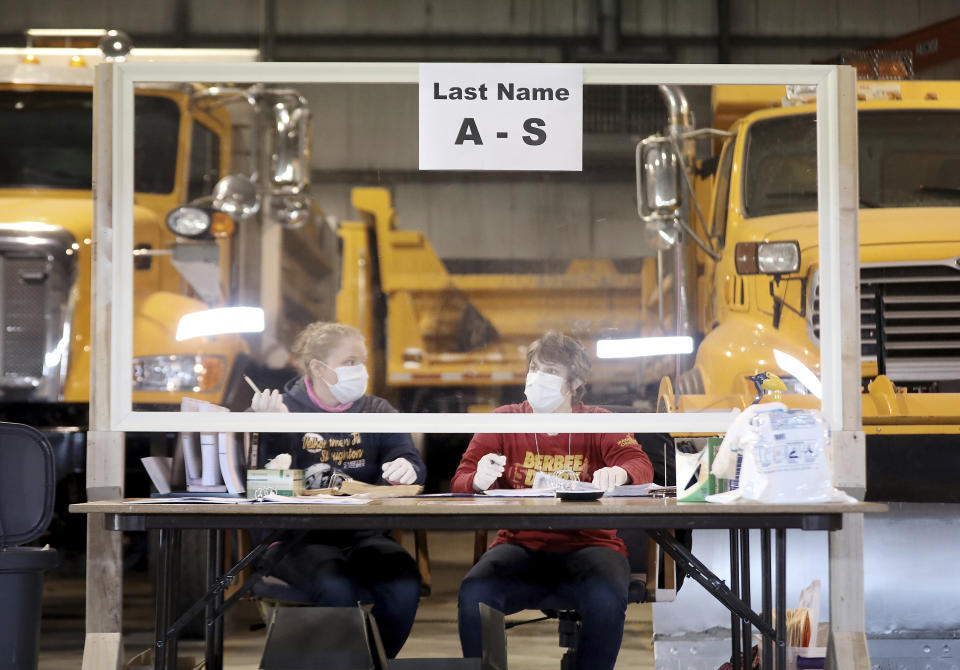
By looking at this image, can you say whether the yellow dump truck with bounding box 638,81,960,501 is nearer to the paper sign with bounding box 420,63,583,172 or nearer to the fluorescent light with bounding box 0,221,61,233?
the paper sign with bounding box 420,63,583,172

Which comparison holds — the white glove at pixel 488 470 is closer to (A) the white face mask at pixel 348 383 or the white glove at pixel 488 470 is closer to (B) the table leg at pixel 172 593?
(A) the white face mask at pixel 348 383

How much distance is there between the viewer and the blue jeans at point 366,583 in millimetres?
3104

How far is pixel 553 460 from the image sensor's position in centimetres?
328

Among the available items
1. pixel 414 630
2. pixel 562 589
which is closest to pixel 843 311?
pixel 562 589

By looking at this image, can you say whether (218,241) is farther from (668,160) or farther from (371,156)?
(668,160)

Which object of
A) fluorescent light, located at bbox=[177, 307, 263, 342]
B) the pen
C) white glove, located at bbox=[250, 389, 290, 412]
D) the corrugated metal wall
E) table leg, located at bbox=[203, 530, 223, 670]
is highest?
the corrugated metal wall

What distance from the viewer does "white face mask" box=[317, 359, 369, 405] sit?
3.20m

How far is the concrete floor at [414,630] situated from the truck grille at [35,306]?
0.92 m

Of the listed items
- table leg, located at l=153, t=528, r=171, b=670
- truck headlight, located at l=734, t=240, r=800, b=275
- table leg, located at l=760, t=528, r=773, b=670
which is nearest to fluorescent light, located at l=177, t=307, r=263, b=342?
table leg, located at l=153, t=528, r=171, b=670

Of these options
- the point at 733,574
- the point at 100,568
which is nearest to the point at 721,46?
the point at 733,574

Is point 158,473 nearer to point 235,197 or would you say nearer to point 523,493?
point 523,493

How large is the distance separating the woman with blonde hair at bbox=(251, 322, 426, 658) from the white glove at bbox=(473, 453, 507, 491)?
22 centimetres

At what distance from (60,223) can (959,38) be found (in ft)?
13.6

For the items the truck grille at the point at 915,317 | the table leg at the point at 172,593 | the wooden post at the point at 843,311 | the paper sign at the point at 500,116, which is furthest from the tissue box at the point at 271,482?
the truck grille at the point at 915,317
